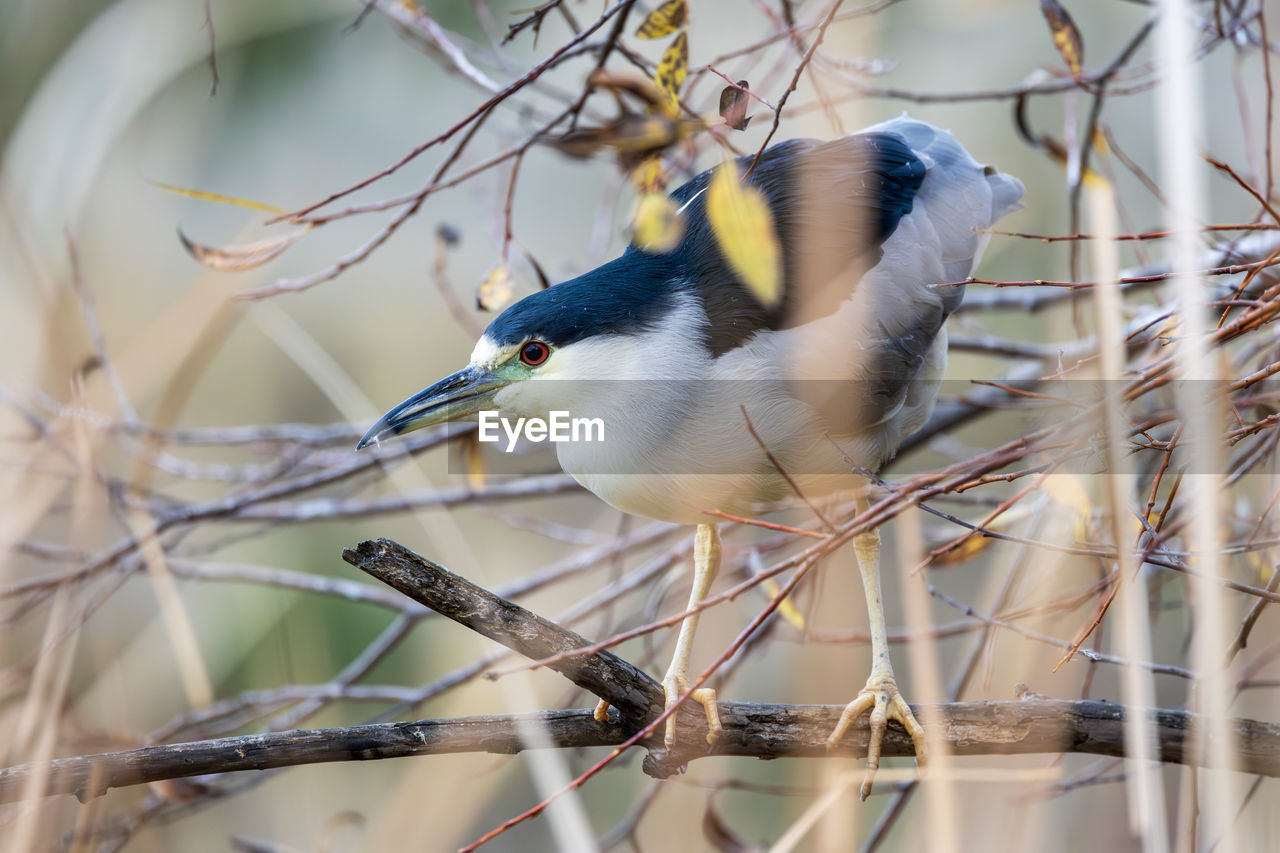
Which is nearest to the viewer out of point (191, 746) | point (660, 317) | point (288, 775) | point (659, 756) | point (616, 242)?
point (191, 746)

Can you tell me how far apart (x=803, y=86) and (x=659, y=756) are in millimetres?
2128

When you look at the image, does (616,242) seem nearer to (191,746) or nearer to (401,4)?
Result: (401,4)

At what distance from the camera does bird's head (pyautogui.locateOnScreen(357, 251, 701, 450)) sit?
4.11ft

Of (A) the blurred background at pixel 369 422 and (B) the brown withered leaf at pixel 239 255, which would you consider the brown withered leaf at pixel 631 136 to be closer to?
(A) the blurred background at pixel 369 422

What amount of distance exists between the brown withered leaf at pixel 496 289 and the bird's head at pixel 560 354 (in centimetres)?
18

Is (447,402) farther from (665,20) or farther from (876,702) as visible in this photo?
(876,702)

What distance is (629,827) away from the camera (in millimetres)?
1486

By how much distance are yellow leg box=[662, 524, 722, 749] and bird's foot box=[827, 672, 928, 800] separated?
15 cm

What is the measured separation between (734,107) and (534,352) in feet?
1.55

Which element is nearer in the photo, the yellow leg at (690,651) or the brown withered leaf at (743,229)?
the brown withered leaf at (743,229)

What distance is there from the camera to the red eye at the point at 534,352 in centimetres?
126

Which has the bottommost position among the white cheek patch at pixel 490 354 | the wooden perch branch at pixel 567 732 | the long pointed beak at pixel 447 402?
the wooden perch branch at pixel 567 732

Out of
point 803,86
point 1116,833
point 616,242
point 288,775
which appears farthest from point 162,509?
point 1116,833

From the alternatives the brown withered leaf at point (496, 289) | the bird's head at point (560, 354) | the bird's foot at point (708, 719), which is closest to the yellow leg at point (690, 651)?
the bird's foot at point (708, 719)
